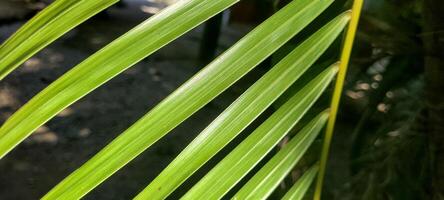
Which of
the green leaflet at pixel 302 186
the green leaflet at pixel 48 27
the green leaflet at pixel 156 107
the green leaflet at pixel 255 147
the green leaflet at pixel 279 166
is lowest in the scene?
the green leaflet at pixel 302 186

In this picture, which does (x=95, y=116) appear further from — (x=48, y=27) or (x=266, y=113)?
(x=48, y=27)

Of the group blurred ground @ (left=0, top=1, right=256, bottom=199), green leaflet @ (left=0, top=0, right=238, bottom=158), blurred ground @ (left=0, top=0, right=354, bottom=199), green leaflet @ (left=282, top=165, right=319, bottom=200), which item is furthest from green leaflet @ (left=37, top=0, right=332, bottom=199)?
blurred ground @ (left=0, top=1, right=256, bottom=199)

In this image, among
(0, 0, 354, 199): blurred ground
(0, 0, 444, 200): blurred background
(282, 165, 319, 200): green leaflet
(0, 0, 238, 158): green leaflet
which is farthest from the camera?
(0, 0, 354, 199): blurred ground

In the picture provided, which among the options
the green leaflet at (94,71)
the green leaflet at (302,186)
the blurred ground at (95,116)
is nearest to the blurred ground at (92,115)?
the blurred ground at (95,116)

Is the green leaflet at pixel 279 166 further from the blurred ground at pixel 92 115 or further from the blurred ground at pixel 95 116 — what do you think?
the blurred ground at pixel 92 115

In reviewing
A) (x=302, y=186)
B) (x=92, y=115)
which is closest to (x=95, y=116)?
(x=92, y=115)

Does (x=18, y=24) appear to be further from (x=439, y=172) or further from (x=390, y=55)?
(x=439, y=172)

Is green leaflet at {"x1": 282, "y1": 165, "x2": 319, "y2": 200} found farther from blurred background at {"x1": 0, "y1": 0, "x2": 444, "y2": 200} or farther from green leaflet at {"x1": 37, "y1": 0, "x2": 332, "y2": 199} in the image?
green leaflet at {"x1": 37, "y1": 0, "x2": 332, "y2": 199}
